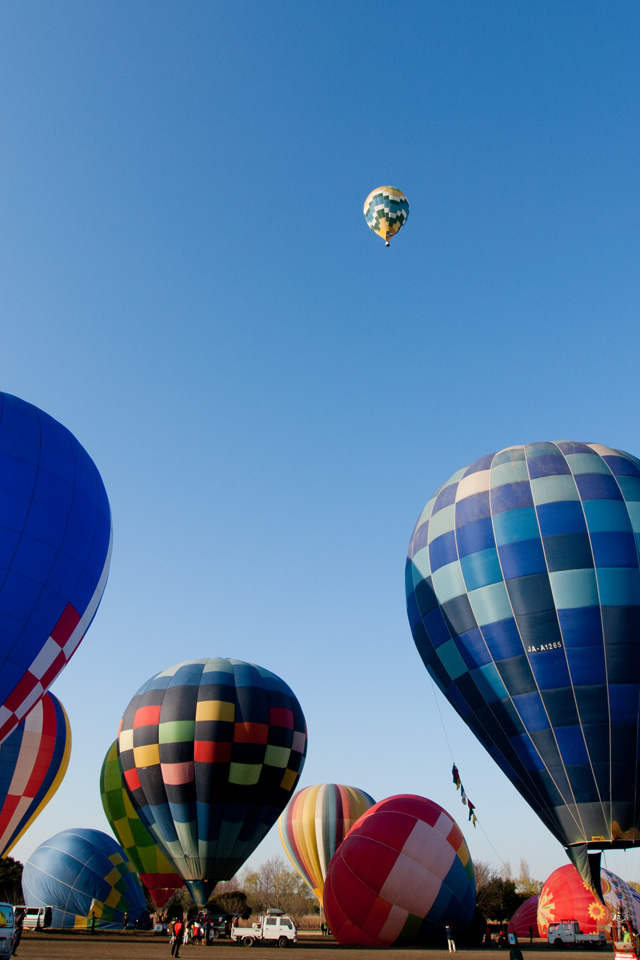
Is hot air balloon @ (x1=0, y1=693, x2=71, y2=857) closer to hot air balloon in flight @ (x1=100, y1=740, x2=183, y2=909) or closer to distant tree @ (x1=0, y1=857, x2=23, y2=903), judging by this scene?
hot air balloon in flight @ (x1=100, y1=740, x2=183, y2=909)

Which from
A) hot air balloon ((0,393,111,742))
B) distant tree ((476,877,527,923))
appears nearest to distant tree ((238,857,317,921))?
distant tree ((476,877,527,923))

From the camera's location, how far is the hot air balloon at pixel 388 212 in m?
25.1

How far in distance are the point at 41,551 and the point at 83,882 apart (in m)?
20.0

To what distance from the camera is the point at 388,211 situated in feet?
82.2

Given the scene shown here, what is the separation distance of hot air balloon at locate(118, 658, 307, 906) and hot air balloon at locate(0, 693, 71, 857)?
274cm

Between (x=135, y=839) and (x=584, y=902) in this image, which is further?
(x=135, y=839)

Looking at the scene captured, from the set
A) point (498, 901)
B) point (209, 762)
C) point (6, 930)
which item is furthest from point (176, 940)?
point (498, 901)

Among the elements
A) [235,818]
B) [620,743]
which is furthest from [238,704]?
[620,743]

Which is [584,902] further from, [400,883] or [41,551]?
[41,551]

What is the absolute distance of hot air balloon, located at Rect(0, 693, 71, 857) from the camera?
77.4 ft

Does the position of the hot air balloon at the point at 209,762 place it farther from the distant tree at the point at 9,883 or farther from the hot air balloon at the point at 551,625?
the distant tree at the point at 9,883

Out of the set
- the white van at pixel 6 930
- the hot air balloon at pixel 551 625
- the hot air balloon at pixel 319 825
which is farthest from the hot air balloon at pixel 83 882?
the white van at pixel 6 930

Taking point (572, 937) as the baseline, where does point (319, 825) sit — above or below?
above

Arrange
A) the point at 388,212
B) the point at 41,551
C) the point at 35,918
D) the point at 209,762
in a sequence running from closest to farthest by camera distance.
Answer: the point at 41,551 → the point at 209,762 → the point at 388,212 → the point at 35,918
